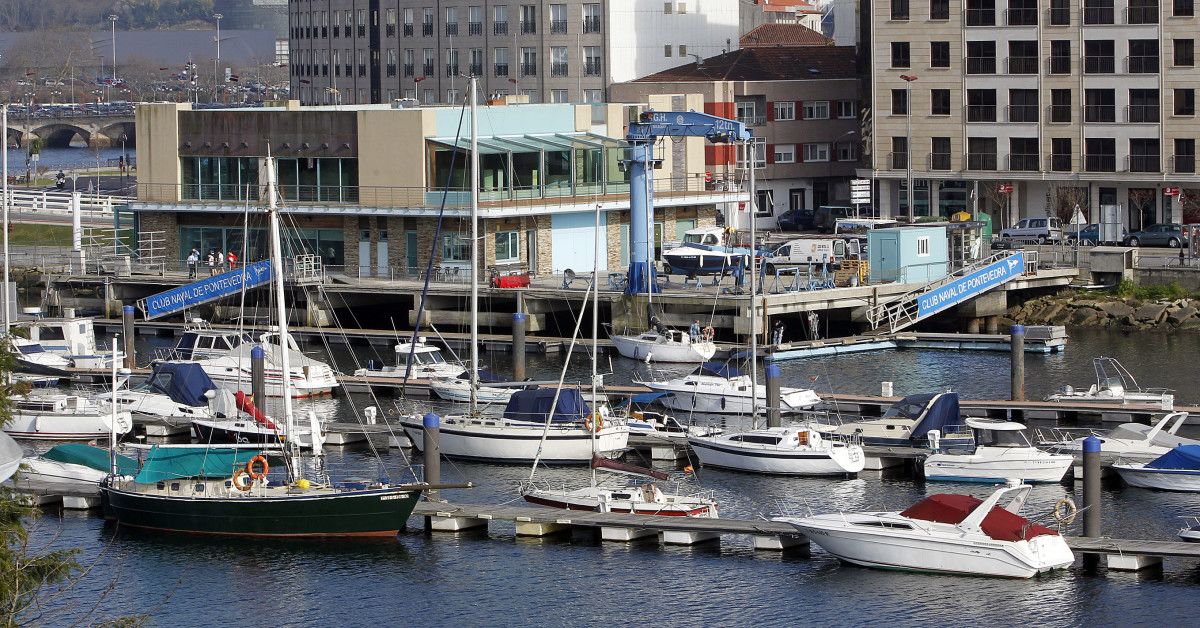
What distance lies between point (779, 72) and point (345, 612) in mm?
73297

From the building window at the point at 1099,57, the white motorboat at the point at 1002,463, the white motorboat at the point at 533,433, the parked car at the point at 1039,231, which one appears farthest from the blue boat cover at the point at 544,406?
the building window at the point at 1099,57

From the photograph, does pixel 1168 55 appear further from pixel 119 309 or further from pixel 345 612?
pixel 345 612

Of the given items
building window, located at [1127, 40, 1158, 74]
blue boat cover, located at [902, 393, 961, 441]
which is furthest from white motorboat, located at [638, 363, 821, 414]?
building window, located at [1127, 40, 1158, 74]

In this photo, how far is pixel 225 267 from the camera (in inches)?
3231

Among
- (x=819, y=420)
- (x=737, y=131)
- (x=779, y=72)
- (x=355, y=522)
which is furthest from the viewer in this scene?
(x=779, y=72)

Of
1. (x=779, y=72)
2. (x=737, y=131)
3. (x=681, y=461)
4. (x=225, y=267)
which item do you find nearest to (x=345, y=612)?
(x=681, y=461)

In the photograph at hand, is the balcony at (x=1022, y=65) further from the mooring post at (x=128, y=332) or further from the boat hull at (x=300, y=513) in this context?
the boat hull at (x=300, y=513)

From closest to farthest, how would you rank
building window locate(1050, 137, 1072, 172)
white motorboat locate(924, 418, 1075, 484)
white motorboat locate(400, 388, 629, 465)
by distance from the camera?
white motorboat locate(924, 418, 1075, 484) → white motorboat locate(400, 388, 629, 465) → building window locate(1050, 137, 1072, 172)

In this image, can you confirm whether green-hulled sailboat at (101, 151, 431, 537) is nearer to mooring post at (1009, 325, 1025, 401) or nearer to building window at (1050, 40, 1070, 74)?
mooring post at (1009, 325, 1025, 401)

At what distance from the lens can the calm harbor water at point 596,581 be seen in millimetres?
38188

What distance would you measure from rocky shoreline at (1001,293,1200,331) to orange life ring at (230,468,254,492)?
41947mm

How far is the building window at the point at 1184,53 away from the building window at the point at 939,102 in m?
11.0

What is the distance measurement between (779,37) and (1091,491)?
90.8m

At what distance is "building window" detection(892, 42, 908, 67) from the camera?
97188mm
